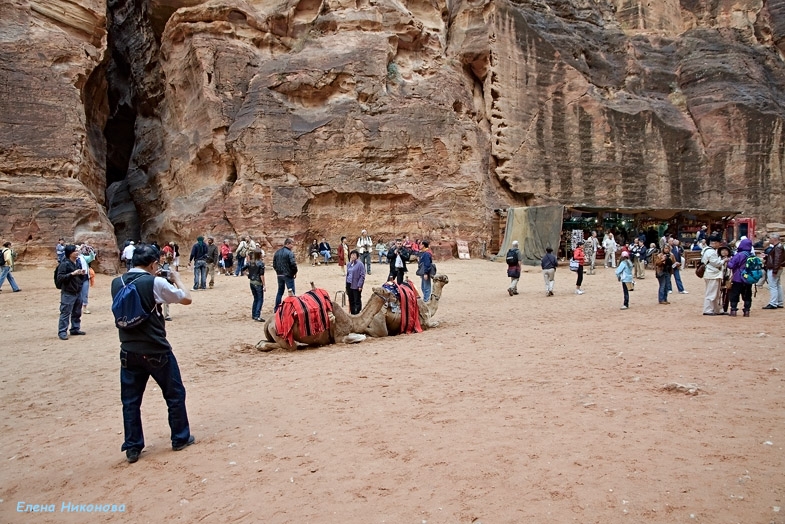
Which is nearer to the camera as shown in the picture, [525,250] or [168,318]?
[168,318]

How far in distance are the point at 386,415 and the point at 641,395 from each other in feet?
7.93

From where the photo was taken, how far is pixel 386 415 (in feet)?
15.3

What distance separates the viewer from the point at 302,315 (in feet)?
26.1

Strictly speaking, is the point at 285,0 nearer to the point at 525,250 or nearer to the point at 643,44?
the point at 525,250

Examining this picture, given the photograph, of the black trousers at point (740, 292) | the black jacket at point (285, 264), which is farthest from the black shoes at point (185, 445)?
the black trousers at point (740, 292)

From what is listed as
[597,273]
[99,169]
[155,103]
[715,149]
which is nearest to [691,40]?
[715,149]

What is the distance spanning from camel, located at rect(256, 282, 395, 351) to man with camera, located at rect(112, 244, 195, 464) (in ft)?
12.7

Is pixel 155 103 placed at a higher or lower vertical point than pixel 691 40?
lower

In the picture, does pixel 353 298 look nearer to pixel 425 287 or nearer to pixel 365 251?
pixel 425 287

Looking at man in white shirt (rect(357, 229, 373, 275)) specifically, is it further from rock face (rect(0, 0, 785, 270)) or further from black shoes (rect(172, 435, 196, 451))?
black shoes (rect(172, 435, 196, 451))

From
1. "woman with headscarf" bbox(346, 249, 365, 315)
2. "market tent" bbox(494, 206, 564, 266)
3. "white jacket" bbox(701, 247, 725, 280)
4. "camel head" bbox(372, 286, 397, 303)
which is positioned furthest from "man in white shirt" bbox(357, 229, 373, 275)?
"white jacket" bbox(701, 247, 725, 280)

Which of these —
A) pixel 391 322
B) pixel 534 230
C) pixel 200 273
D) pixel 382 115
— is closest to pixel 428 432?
pixel 391 322

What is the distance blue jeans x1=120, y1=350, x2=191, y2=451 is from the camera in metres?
Result: 4.01

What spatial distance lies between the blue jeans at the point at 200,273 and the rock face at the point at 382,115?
8.12 metres
